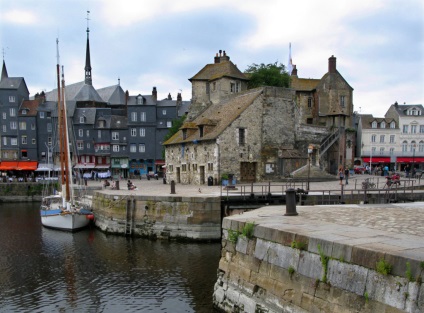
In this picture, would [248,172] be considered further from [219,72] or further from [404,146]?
[404,146]

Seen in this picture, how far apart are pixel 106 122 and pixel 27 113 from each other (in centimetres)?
1232

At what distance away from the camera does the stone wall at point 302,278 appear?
5773mm

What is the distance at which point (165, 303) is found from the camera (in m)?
11.6

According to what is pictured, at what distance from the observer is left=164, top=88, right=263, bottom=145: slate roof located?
31.7m

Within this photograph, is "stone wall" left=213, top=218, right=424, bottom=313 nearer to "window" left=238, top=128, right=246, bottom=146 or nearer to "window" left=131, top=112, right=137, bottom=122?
"window" left=238, top=128, right=246, bottom=146

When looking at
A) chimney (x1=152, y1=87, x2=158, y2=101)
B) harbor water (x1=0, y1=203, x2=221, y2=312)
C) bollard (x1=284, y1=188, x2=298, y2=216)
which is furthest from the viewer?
chimney (x1=152, y1=87, x2=158, y2=101)

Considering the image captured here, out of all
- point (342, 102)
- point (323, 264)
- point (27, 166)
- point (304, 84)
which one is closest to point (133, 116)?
point (27, 166)

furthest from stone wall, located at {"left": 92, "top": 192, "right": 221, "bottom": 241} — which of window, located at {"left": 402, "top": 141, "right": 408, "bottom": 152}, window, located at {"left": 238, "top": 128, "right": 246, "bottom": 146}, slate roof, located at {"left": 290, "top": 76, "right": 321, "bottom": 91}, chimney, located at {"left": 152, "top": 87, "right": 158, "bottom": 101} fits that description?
window, located at {"left": 402, "top": 141, "right": 408, "bottom": 152}

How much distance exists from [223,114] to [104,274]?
22.4 meters

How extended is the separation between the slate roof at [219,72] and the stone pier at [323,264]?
107ft

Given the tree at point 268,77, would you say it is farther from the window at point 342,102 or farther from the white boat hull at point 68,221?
the white boat hull at point 68,221

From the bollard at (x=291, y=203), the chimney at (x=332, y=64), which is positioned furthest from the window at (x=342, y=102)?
the bollard at (x=291, y=203)

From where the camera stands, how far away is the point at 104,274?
14539 mm

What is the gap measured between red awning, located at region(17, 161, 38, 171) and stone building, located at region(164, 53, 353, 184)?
86.4 feet
